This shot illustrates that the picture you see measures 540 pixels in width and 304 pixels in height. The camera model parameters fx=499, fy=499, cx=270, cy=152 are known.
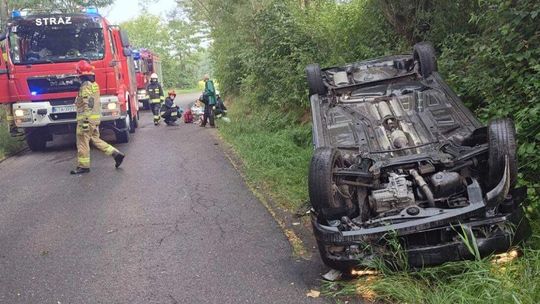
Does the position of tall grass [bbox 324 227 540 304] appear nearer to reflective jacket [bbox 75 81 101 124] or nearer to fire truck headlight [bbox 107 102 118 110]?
reflective jacket [bbox 75 81 101 124]

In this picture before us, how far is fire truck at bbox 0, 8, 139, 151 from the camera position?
33.1 feet

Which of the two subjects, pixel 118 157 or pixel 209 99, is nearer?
pixel 118 157

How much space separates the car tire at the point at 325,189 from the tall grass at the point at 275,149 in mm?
1954

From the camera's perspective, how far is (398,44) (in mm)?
8977

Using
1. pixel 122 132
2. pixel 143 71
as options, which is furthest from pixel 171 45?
pixel 122 132

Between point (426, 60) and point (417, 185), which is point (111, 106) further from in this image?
point (417, 185)

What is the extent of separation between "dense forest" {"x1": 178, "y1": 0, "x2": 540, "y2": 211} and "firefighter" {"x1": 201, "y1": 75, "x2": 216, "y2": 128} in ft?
3.57

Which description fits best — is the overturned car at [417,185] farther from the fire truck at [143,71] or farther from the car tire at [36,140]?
the fire truck at [143,71]

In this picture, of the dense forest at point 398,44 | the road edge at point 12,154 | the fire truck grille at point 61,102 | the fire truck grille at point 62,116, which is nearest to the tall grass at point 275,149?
the dense forest at point 398,44

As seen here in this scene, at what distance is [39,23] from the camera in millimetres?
10336

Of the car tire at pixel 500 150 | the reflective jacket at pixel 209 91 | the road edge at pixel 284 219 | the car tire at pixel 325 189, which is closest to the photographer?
the car tire at pixel 500 150

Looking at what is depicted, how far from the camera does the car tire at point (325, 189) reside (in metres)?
3.78

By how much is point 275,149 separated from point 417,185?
5.01m

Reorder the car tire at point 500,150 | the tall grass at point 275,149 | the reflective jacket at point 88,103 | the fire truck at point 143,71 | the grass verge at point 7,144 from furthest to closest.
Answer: the fire truck at point 143,71
the grass verge at point 7,144
the reflective jacket at point 88,103
the tall grass at point 275,149
the car tire at point 500,150
